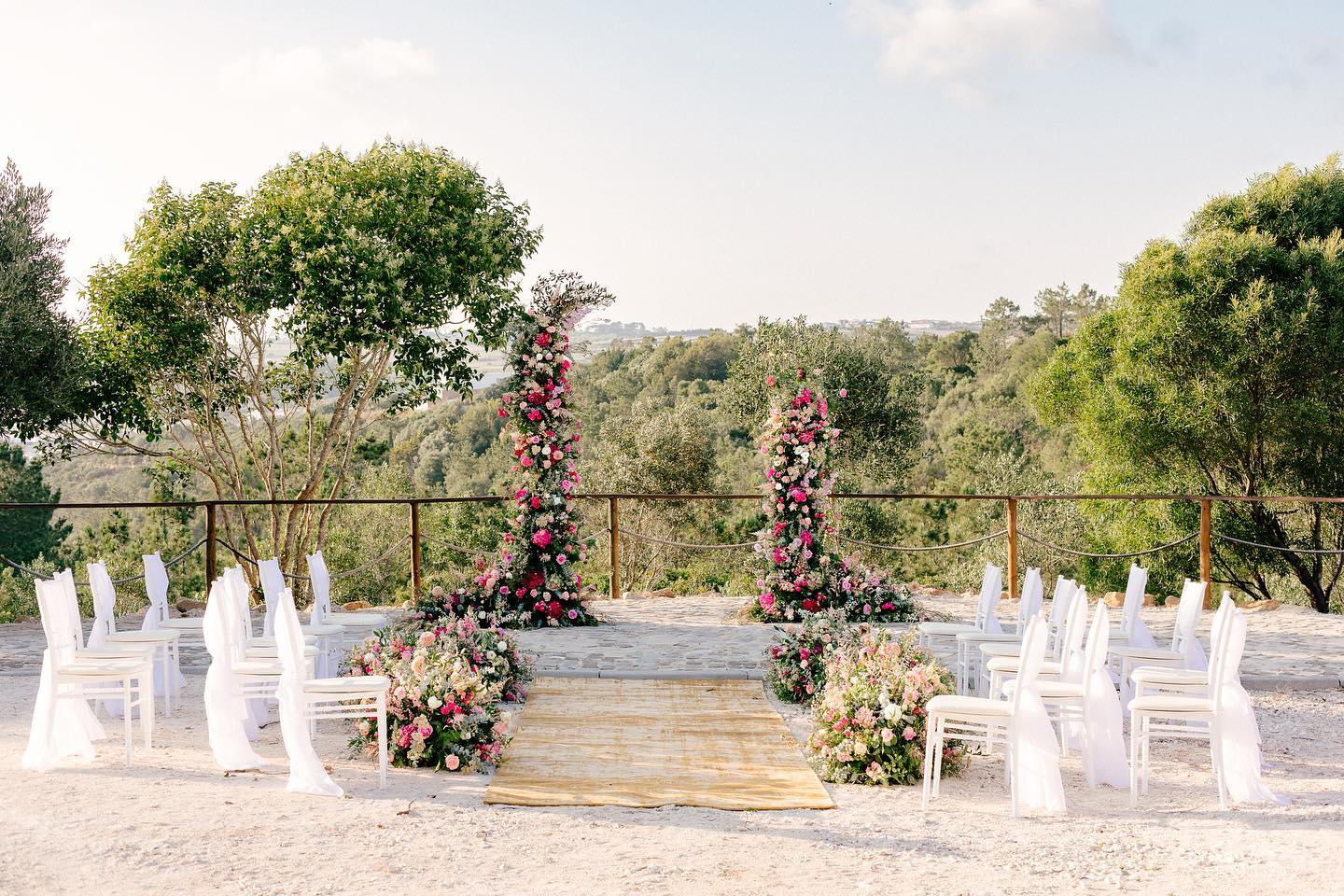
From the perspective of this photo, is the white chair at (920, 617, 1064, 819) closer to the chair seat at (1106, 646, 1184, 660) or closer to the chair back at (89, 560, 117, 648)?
the chair seat at (1106, 646, 1184, 660)

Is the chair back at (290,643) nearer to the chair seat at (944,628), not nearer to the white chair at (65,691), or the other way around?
the white chair at (65,691)

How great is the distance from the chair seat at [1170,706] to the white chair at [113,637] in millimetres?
4927

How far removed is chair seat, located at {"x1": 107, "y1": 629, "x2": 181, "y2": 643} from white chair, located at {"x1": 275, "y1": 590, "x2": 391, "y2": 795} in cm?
182

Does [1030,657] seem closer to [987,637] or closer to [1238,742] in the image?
[1238,742]

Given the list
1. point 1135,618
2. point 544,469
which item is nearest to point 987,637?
point 1135,618

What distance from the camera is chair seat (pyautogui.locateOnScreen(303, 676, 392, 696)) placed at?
492 cm

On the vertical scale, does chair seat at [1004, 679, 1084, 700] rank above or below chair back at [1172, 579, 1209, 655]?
below

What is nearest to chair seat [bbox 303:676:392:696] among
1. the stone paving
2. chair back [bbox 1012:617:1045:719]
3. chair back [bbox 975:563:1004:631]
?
the stone paving

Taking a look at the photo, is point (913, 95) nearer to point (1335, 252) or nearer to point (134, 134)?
point (1335, 252)

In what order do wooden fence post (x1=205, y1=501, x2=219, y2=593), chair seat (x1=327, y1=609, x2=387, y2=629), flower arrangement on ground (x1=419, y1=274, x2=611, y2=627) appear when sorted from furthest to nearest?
wooden fence post (x1=205, y1=501, x2=219, y2=593), flower arrangement on ground (x1=419, y1=274, x2=611, y2=627), chair seat (x1=327, y1=609, x2=387, y2=629)

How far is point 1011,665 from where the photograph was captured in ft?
18.4

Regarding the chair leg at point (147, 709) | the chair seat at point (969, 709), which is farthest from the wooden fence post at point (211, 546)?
the chair seat at point (969, 709)

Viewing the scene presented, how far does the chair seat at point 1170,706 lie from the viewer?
4.68m

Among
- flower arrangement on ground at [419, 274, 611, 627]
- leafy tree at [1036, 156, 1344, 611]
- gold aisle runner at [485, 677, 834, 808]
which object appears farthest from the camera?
leafy tree at [1036, 156, 1344, 611]
